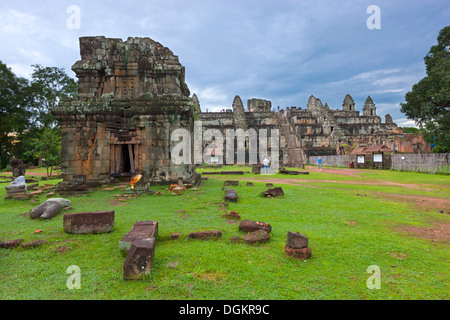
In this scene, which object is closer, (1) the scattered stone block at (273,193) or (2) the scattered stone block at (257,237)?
(2) the scattered stone block at (257,237)

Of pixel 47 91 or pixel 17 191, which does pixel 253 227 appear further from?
pixel 47 91

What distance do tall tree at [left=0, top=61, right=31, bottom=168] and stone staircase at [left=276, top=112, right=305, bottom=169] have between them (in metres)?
35.0

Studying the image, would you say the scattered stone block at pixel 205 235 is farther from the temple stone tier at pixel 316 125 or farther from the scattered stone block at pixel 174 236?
the temple stone tier at pixel 316 125

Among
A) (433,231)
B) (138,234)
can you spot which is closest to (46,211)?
(138,234)

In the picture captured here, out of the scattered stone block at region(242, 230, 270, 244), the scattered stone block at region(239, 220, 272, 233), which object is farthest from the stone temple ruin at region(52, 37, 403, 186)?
the scattered stone block at region(242, 230, 270, 244)

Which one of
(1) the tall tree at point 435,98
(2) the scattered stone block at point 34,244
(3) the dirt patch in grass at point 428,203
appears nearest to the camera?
(2) the scattered stone block at point 34,244

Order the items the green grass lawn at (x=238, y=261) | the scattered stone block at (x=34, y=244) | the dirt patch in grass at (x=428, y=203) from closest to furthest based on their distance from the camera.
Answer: the green grass lawn at (x=238, y=261), the scattered stone block at (x=34, y=244), the dirt patch in grass at (x=428, y=203)

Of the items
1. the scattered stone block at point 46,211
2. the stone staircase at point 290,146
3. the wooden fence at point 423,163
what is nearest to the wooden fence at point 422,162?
the wooden fence at point 423,163

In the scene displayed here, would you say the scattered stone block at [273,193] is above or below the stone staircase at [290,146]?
below

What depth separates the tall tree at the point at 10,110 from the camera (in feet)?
92.7

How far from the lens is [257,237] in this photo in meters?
4.04

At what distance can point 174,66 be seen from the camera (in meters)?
12.1

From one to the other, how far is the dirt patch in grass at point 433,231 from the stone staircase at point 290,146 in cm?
2229

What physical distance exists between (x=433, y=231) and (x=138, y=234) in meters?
5.97
